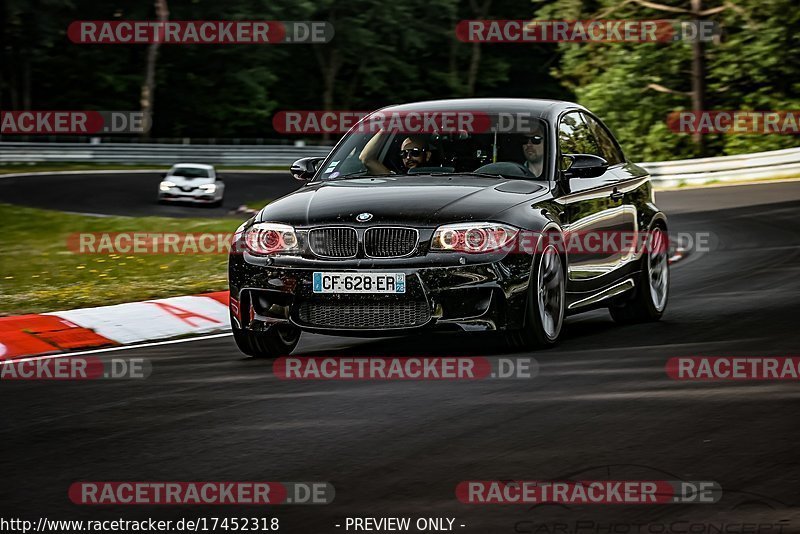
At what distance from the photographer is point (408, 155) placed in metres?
10.3

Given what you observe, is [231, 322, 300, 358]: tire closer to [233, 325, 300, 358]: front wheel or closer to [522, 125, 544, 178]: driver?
[233, 325, 300, 358]: front wheel

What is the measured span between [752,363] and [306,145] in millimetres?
53827

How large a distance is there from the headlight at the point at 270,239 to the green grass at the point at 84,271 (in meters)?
3.89

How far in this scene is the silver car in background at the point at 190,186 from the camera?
35250mm

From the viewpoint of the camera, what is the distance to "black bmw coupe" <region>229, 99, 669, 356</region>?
349 inches

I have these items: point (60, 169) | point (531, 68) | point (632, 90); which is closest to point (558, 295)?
point (632, 90)

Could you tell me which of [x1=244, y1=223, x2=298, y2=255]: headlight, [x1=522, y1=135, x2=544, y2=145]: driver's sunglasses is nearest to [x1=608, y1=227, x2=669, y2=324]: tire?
[x1=522, y1=135, x2=544, y2=145]: driver's sunglasses

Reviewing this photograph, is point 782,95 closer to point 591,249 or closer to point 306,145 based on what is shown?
point 306,145

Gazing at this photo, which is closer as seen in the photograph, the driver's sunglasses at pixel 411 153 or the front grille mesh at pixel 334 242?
the front grille mesh at pixel 334 242

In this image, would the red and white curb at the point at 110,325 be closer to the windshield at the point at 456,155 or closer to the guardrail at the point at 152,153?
the windshield at the point at 456,155

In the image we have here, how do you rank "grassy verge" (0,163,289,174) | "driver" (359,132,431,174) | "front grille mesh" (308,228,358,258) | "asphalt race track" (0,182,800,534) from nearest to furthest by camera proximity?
"asphalt race track" (0,182,800,534)
"front grille mesh" (308,228,358,258)
"driver" (359,132,431,174)
"grassy verge" (0,163,289,174)

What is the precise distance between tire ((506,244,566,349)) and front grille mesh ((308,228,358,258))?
1124 millimetres

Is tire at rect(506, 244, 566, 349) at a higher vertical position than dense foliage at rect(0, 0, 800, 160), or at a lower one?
lower

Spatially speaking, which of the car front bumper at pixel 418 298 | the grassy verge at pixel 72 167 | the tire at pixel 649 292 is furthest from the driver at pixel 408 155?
the grassy verge at pixel 72 167
